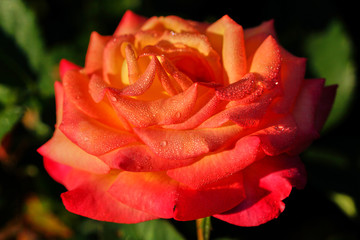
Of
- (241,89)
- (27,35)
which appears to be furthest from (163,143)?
(27,35)

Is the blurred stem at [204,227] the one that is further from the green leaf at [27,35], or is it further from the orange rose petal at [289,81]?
the green leaf at [27,35]

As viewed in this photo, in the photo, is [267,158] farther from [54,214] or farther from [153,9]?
[54,214]

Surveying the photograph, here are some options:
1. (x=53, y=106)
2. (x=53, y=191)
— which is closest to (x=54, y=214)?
(x=53, y=191)

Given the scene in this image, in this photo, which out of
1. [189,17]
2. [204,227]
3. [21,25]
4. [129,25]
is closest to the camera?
[204,227]

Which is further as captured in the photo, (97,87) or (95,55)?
(95,55)

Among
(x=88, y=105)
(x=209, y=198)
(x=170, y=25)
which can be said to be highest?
(x=170, y=25)

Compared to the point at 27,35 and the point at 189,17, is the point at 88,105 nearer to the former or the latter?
the point at 27,35
